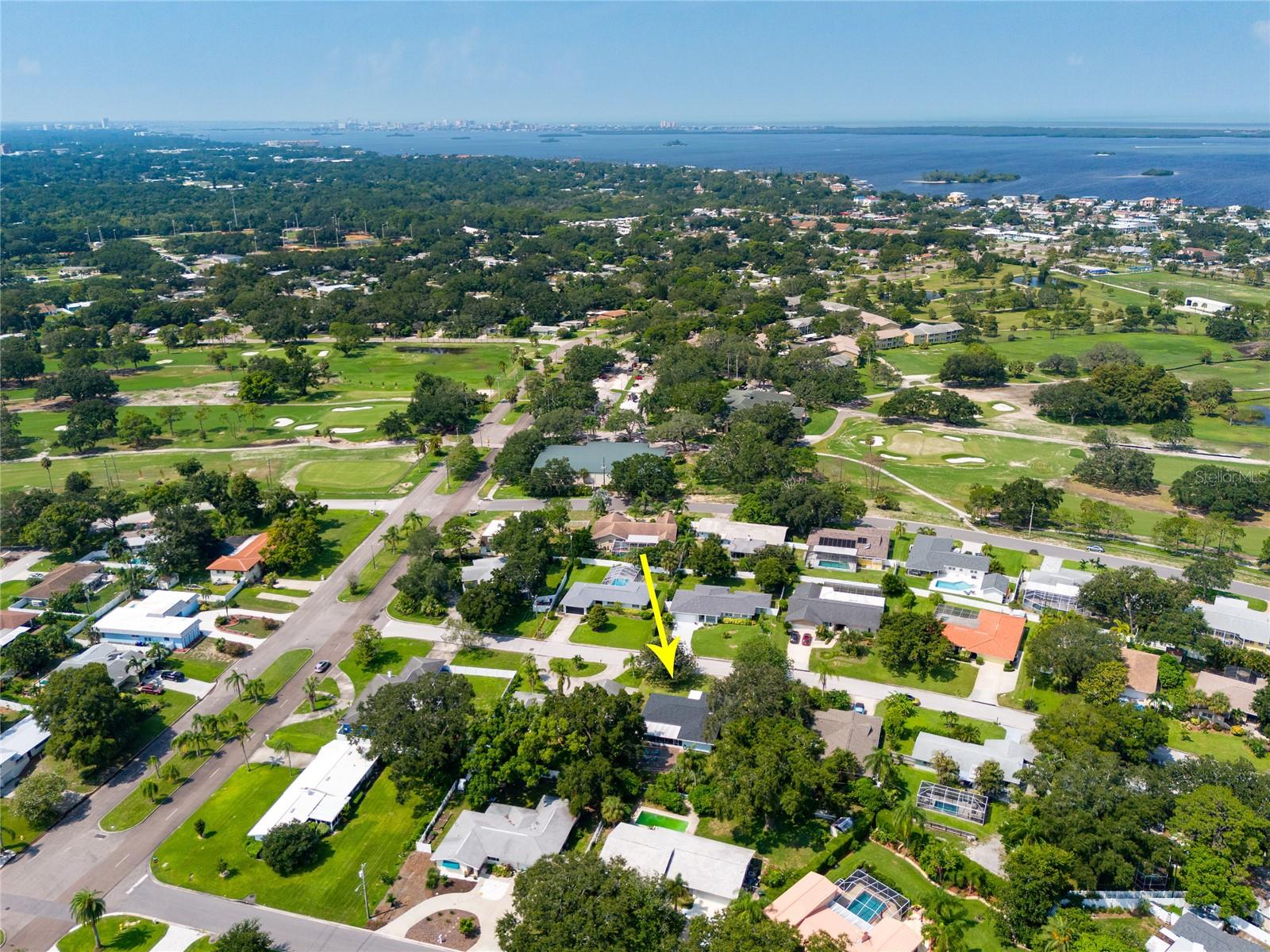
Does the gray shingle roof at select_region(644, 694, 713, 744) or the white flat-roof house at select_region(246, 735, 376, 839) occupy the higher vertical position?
the gray shingle roof at select_region(644, 694, 713, 744)

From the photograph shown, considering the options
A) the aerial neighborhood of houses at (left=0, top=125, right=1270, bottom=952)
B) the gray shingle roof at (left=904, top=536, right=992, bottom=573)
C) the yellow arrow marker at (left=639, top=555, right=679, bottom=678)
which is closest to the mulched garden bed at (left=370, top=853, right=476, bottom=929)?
the aerial neighborhood of houses at (left=0, top=125, right=1270, bottom=952)

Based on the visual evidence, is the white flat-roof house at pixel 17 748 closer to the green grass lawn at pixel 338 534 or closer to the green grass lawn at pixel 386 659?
the green grass lawn at pixel 386 659

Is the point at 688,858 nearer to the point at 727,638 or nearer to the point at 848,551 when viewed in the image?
the point at 727,638

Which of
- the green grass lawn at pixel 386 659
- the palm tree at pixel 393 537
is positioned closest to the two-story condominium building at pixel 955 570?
the green grass lawn at pixel 386 659

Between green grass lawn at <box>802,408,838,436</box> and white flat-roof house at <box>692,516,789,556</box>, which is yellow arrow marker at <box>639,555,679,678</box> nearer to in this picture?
white flat-roof house at <box>692,516,789,556</box>

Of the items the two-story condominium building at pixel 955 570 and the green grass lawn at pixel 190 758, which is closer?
the green grass lawn at pixel 190 758

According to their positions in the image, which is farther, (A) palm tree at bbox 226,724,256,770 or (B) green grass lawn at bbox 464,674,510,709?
(B) green grass lawn at bbox 464,674,510,709

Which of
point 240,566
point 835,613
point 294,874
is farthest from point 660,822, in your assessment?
point 240,566
